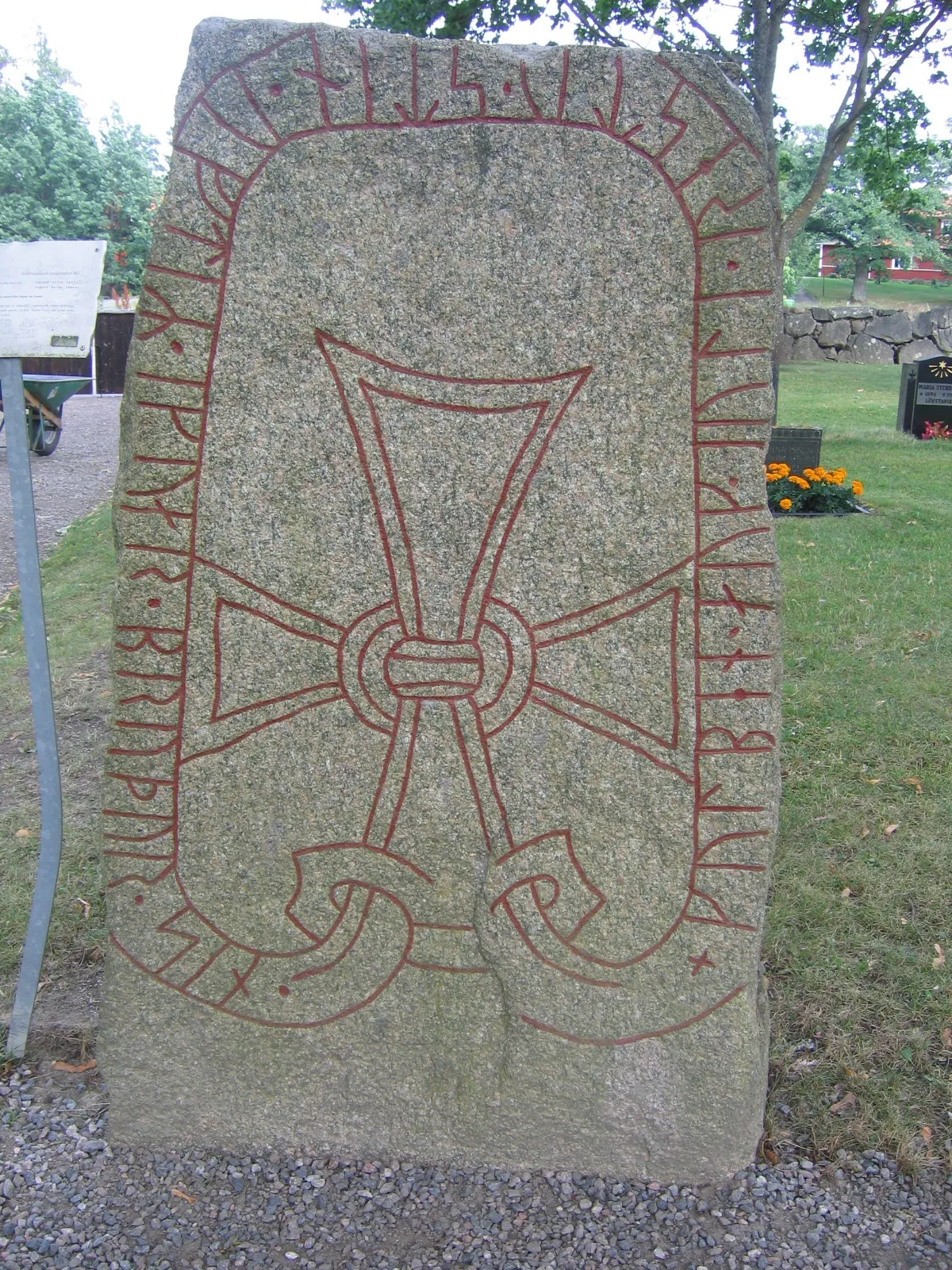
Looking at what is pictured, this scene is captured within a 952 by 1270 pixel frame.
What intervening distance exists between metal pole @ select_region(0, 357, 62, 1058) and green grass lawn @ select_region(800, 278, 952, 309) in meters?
27.9

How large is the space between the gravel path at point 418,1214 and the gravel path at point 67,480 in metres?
5.07

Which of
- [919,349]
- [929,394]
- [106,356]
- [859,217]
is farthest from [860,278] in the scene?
[106,356]

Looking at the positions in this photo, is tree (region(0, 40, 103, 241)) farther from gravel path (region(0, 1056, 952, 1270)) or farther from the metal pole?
gravel path (region(0, 1056, 952, 1270))

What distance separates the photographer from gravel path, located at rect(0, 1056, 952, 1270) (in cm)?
206

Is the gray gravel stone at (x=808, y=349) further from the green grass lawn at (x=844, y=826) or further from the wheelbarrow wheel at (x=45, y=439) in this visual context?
the green grass lawn at (x=844, y=826)

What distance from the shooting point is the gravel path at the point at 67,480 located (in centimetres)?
782

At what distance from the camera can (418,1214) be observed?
2172 mm

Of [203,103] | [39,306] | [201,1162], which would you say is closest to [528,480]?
[203,103]

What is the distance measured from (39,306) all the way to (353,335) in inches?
34.7

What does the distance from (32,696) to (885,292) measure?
1315 inches

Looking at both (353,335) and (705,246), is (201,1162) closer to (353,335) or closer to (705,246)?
(353,335)

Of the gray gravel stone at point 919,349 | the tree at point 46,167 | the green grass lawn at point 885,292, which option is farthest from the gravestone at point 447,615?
the green grass lawn at point 885,292

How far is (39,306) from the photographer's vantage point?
235 cm

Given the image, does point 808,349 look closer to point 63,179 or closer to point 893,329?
point 893,329
